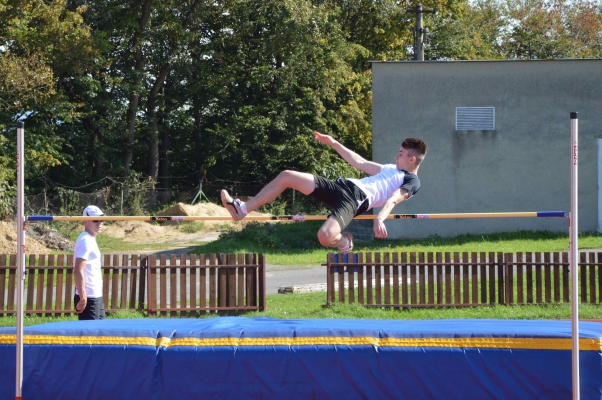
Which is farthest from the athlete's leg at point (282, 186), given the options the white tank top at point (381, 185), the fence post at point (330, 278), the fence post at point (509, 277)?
the fence post at point (509, 277)

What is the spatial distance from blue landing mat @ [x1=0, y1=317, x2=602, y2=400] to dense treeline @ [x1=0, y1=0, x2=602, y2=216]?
20760mm

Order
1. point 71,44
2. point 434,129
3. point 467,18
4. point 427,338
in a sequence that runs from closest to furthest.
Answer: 1. point 427,338
2. point 434,129
3. point 71,44
4. point 467,18

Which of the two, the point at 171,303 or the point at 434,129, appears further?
the point at 434,129

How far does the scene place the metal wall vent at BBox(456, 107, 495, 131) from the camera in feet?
67.4

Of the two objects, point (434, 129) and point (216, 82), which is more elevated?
point (216, 82)

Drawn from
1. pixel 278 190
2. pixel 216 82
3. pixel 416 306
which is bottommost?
pixel 416 306

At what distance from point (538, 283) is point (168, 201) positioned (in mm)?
21187

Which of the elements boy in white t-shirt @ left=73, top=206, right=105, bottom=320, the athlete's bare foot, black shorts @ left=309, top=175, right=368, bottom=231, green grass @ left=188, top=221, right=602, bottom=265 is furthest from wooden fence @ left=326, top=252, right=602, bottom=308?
green grass @ left=188, top=221, right=602, bottom=265

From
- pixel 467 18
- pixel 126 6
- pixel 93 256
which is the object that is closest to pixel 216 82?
pixel 126 6

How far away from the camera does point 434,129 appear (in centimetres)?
2059

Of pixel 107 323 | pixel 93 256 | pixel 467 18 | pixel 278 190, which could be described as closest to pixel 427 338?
pixel 278 190

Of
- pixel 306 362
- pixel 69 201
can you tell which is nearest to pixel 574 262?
pixel 306 362

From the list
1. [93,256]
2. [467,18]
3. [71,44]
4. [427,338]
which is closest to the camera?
[427,338]

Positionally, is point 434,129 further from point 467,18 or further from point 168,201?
point 467,18
